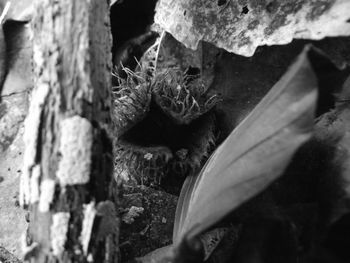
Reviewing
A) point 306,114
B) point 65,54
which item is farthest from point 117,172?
point 306,114

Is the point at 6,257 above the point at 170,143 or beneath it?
beneath

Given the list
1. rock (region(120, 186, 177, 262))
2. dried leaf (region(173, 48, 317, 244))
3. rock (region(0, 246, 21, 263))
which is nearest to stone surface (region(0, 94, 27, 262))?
rock (region(0, 246, 21, 263))

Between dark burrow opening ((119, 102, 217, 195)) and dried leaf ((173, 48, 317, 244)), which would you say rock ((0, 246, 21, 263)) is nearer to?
dark burrow opening ((119, 102, 217, 195))

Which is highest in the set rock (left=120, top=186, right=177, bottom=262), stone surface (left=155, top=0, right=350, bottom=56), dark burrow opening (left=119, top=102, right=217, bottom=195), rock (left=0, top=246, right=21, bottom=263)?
stone surface (left=155, top=0, right=350, bottom=56)

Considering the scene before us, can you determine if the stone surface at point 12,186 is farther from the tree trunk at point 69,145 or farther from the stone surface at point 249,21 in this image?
the stone surface at point 249,21

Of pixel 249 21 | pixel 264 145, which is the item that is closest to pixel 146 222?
pixel 264 145

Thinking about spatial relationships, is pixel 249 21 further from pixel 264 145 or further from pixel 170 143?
pixel 264 145
